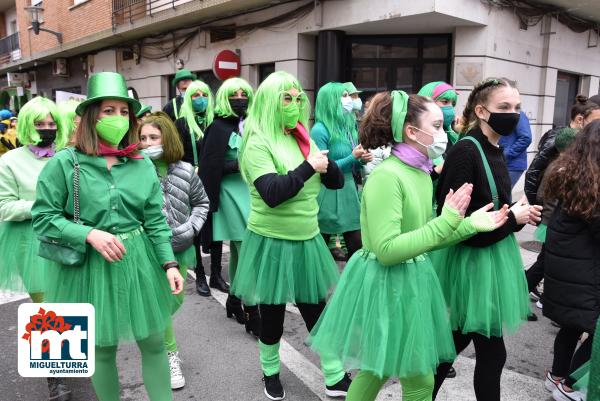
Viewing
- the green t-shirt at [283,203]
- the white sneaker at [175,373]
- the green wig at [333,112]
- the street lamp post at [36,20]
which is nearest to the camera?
the green t-shirt at [283,203]

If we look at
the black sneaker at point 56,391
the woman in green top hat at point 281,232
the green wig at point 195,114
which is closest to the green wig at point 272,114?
the woman in green top hat at point 281,232

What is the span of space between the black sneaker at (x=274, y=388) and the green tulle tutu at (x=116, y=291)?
910mm

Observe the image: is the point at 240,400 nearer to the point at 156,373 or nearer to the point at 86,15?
the point at 156,373

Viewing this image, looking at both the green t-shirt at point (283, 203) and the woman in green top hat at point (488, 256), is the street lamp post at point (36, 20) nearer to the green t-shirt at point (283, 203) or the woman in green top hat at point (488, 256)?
the green t-shirt at point (283, 203)

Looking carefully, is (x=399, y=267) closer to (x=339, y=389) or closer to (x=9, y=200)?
(x=339, y=389)

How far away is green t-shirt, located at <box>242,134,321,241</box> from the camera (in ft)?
8.94

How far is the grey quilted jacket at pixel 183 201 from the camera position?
3.20 meters

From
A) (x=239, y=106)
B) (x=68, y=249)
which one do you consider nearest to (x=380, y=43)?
(x=239, y=106)

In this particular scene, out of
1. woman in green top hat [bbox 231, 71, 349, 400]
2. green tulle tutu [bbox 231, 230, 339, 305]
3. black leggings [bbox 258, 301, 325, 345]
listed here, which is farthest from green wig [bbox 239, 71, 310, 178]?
black leggings [bbox 258, 301, 325, 345]

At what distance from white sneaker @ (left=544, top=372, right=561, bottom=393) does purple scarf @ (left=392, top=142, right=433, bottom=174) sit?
5.93 feet

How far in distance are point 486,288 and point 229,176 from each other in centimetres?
251

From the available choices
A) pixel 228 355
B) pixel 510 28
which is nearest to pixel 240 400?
pixel 228 355

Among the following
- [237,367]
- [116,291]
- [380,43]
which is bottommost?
[237,367]

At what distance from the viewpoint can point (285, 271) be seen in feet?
9.45
